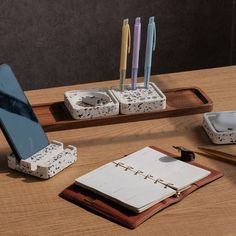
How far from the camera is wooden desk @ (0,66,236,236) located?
1402 millimetres

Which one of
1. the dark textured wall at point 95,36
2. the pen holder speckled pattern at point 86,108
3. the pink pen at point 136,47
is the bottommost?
the dark textured wall at point 95,36

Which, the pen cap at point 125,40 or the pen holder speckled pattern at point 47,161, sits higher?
the pen cap at point 125,40

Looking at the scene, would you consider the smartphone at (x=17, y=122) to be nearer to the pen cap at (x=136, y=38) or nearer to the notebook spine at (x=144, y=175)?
the notebook spine at (x=144, y=175)

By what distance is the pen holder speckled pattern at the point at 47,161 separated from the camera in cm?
158

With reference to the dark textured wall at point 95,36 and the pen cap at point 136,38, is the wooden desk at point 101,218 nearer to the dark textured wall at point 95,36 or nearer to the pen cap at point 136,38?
the pen cap at point 136,38

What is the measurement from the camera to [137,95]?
75.8 inches

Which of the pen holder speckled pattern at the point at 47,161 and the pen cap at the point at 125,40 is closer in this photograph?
the pen holder speckled pattern at the point at 47,161

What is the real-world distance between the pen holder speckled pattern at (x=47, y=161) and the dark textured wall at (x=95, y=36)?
5.73 feet

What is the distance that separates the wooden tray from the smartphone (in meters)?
0.14

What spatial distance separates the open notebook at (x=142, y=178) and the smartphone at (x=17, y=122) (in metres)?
0.17

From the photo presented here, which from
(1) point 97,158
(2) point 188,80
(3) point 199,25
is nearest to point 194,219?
(1) point 97,158

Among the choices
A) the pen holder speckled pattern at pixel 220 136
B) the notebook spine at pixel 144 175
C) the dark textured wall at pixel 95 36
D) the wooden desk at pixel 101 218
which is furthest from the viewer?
the dark textured wall at pixel 95 36

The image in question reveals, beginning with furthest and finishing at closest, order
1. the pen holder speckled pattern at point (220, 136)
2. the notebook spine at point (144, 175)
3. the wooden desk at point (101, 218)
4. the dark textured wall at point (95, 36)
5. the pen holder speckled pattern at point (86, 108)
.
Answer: the dark textured wall at point (95, 36) < the pen holder speckled pattern at point (86, 108) < the pen holder speckled pattern at point (220, 136) < the notebook spine at point (144, 175) < the wooden desk at point (101, 218)

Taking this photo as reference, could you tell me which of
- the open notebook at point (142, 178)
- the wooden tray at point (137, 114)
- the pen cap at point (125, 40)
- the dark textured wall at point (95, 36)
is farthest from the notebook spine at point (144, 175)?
the dark textured wall at point (95, 36)
